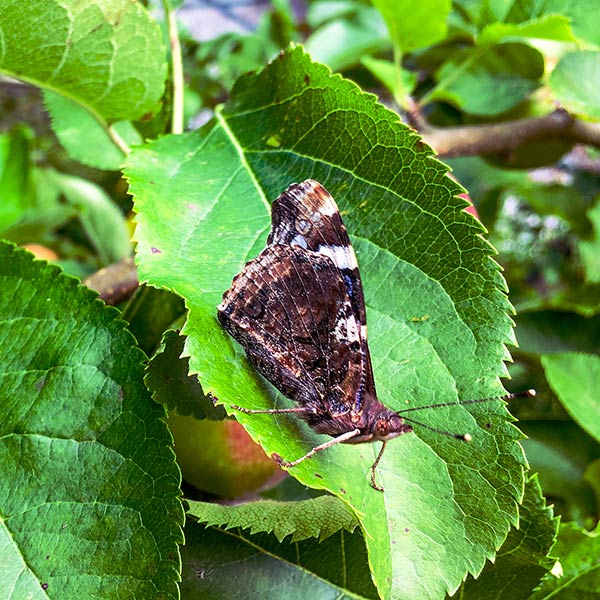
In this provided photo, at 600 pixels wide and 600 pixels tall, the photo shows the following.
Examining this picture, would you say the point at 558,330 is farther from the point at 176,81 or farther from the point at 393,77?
the point at 176,81

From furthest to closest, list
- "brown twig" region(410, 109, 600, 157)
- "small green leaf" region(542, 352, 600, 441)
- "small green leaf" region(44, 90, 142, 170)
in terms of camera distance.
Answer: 1. "brown twig" region(410, 109, 600, 157)
2. "small green leaf" region(44, 90, 142, 170)
3. "small green leaf" region(542, 352, 600, 441)

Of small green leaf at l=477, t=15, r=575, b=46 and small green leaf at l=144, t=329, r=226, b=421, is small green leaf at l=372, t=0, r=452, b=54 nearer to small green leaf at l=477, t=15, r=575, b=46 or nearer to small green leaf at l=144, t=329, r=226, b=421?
small green leaf at l=477, t=15, r=575, b=46

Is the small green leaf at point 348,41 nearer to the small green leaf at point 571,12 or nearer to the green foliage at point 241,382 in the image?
the small green leaf at point 571,12

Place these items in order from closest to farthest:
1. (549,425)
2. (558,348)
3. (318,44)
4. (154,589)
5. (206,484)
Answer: (154,589), (206,484), (549,425), (558,348), (318,44)

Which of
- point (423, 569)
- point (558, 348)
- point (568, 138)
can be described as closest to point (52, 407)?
point (423, 569)

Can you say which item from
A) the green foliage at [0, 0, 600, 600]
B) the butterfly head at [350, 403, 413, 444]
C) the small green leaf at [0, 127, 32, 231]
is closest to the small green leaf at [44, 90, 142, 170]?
the green foliage at [0, 0, 600, 600]

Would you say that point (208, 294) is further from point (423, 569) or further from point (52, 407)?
point (423, 569)
